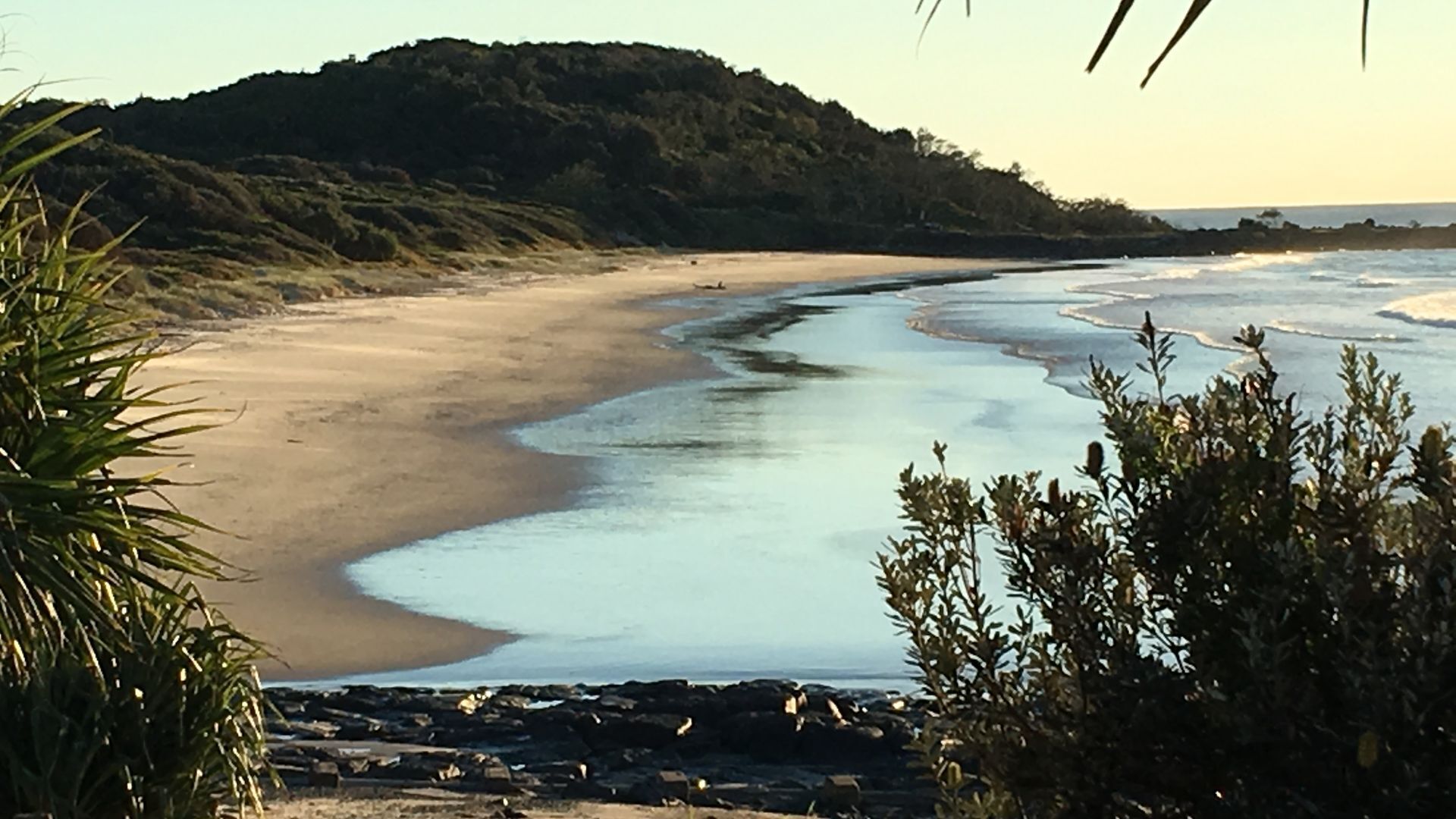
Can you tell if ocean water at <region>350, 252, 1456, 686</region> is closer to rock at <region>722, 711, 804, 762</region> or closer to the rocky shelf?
the rocky shelf

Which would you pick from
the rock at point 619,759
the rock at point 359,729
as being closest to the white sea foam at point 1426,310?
the rock at point 619,759

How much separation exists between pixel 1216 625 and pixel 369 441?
1167 centimetres

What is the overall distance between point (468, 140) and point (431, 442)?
74651mm

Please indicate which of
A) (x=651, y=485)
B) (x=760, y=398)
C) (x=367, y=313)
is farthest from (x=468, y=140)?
(x=651, y=485)

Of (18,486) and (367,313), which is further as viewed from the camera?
(367,313)

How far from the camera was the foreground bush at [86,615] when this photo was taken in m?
3.47

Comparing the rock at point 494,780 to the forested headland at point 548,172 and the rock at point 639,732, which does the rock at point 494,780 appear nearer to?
the rock at point 639,732

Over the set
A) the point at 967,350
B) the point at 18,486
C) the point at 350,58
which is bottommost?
the point at 967,350

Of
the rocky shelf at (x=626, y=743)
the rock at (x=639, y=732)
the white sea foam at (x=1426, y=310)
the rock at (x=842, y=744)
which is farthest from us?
the white sea foam at (x=1426, y=310)

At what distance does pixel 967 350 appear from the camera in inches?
997

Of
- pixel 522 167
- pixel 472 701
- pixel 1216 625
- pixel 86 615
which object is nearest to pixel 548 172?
pixel 522 167

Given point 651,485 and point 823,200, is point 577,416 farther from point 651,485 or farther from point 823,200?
point 823,200

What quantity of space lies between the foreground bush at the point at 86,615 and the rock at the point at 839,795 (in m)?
2.03

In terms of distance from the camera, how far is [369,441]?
13641 millimetres
